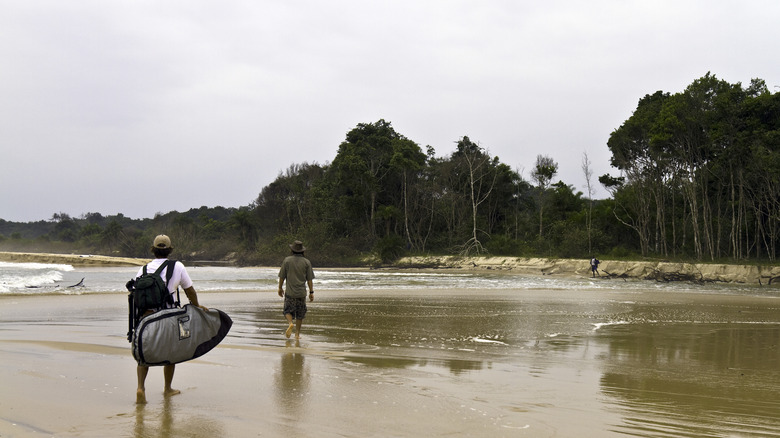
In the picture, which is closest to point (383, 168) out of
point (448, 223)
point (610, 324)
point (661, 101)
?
point (448, 223)

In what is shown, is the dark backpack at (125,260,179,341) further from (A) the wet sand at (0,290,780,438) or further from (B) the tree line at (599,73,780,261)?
(B) the tree line at (599,73,780,261)

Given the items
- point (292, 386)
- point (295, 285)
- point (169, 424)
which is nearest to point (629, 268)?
point (295, 285)

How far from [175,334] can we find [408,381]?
7.27 ft

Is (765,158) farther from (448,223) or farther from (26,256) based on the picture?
(26,256)

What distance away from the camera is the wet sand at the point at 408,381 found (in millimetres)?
4051

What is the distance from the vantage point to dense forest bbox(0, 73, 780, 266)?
3244 cm

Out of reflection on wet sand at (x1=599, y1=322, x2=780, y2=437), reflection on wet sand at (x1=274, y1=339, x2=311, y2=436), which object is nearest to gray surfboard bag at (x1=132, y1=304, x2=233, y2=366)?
reflection on wet sand at (x1=274, y1=339, x2=311, y2=436)

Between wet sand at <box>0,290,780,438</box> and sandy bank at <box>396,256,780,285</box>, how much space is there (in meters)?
21.8

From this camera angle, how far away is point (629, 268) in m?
33.8

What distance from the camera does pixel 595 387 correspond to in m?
5.41

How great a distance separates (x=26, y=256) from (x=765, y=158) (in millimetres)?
63989

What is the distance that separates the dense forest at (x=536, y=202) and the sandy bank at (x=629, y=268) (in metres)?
2.00

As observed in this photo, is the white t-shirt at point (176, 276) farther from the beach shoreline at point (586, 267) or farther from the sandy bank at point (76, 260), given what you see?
the sandy bank at point (76, 260)

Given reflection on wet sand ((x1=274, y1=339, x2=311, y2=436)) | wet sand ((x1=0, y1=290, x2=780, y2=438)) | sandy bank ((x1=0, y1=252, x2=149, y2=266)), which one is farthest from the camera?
sandy bank ((x1=0, y1=252, x2=149, y2=266))
